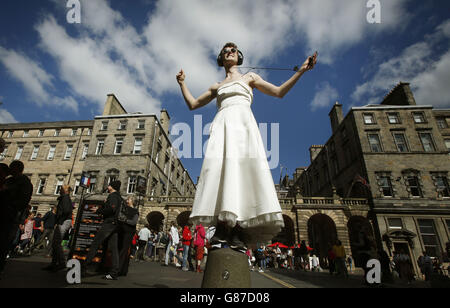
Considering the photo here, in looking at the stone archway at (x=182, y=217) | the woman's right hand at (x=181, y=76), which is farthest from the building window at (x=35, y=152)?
the woman's right hand at (x=181, y=76)

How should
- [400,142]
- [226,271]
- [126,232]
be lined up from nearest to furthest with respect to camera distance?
[226,271]
[126,232]
[400,142]

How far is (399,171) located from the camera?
22.0m

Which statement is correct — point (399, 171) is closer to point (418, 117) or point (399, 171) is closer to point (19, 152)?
point (418, 117)

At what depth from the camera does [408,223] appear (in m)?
20.1

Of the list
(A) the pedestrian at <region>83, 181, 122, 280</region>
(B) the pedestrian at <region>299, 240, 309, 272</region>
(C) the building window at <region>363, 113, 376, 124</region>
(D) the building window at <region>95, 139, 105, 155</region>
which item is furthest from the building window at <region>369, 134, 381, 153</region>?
(D) the building window at <region>95, 139, 105, 155</region>

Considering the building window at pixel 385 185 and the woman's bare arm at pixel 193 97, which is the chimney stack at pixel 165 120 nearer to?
the building window at pixel 385 185

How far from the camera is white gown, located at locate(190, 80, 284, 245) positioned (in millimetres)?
1651

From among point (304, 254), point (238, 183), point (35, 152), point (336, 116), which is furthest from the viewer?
point (35, 152)

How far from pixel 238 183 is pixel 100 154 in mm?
29855

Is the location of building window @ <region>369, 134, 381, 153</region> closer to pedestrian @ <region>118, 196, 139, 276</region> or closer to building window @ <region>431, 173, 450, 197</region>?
building window @ <region>431, 173, 450, 197</region>

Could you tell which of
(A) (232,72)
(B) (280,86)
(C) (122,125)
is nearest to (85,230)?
(A) (232,72)

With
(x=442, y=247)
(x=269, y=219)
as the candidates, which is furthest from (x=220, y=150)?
(x=442, y=247)
